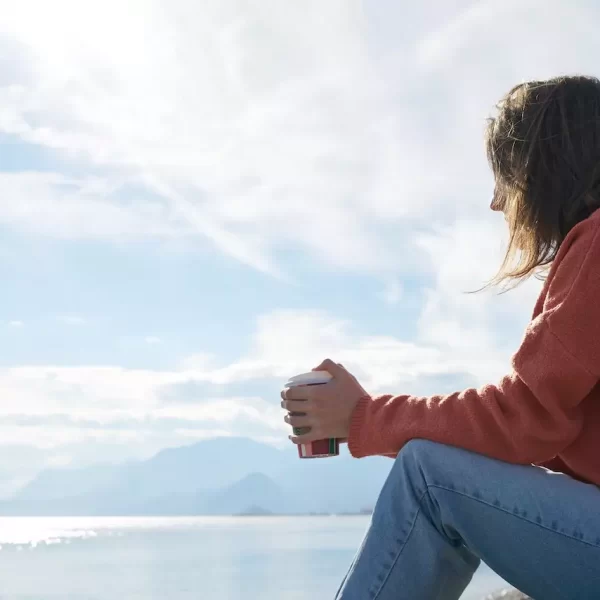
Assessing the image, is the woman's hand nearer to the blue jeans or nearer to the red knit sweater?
the red knit sweater

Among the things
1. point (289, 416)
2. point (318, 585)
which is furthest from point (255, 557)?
point (289, 416)

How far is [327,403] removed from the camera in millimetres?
1934

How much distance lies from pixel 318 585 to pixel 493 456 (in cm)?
1545

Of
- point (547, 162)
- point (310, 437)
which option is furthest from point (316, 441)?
point (547, 162)

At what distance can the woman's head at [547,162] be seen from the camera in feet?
6.25

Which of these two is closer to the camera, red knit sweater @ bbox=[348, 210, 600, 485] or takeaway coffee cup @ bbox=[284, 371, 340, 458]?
red knit sweater @ bbox=[348, 210, 600, 485]

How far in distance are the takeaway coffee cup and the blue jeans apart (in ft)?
0.90

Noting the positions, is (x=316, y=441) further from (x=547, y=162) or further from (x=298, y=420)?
(x=547, y=162)

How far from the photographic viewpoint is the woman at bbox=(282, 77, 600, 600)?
1.65m

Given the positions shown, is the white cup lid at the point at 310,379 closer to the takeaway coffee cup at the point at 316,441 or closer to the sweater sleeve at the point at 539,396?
the takeaway coffee cup at the point at 316,441

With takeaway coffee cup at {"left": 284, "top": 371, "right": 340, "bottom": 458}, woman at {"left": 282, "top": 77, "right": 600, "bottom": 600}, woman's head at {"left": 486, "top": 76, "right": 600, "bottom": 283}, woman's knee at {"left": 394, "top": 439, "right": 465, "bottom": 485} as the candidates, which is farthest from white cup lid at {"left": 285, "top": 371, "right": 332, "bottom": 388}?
woman's head at {"left": 486, "top": 76, "right": 600, "bottom": 283}

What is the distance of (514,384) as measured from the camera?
1.72 m

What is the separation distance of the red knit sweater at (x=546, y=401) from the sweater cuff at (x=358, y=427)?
1.1 inches

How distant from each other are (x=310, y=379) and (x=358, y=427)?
174 millimetres
